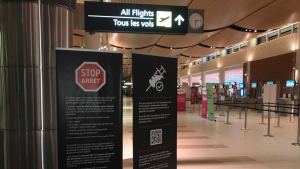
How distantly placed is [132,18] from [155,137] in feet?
7.99

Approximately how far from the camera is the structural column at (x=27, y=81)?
3.00 metres

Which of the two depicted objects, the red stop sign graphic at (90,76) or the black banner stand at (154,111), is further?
the black banner stand at (154,111)

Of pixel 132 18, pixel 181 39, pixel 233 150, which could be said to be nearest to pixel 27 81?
pixel 132 18

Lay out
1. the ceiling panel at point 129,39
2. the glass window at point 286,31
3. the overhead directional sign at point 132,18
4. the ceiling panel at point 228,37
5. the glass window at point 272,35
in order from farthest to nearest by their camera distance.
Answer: the glass window at point 272,35 < the ceiling panel at point 129,39 < the ceiling panel at point 228,37 < the glass window at point 286,31 < the overhead directional sign at point 132,18

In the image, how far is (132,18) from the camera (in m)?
4.51

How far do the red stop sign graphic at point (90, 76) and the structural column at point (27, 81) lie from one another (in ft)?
2.25

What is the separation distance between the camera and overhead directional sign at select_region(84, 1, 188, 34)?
175 inches

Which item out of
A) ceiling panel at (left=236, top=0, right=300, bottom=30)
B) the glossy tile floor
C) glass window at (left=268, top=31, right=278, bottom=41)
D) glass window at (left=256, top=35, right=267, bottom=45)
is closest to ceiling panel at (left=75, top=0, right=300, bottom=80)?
→ ceiling panel at (left=236, top=0, right=300, bottom=30)

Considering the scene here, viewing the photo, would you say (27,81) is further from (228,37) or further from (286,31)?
(286,31)

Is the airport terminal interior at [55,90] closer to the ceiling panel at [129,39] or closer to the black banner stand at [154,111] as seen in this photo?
the black banner stand at [154,111]

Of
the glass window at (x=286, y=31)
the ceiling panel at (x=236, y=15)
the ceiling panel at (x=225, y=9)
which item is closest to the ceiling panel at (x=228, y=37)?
the ceiling panel at (x=236, y=15)

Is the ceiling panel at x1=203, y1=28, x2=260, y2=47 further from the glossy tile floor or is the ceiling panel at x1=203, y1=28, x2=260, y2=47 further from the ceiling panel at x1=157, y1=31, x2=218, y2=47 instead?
the glossy tile floor

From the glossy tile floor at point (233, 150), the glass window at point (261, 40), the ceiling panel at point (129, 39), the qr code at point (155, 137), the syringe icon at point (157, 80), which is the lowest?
the glossy tile floor at point (233, 150)

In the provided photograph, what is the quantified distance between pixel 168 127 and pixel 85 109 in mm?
1089
